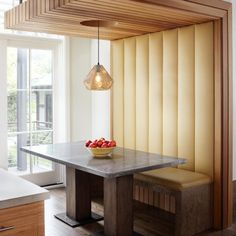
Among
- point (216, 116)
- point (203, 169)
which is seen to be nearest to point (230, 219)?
point (203, 169)

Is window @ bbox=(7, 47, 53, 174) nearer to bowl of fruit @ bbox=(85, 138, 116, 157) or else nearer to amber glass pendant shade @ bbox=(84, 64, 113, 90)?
amber glass pendant shade @ bbox=(84, 64, 113, 90)

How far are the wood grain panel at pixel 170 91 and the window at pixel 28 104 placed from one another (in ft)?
5.96

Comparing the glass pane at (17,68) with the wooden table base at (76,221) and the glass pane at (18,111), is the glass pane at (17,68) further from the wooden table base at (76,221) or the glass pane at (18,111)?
the wooden table base at (76,221)

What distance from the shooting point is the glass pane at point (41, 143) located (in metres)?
4.95

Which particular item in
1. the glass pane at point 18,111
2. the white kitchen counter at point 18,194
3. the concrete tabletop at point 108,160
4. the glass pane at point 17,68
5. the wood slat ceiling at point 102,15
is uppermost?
the wood slat ceiling at point 102,15

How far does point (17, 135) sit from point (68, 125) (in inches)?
28.3

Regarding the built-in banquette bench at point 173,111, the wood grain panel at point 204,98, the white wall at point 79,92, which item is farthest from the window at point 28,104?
the wood grain panel at point 204,98

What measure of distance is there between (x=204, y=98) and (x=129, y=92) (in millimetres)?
1212

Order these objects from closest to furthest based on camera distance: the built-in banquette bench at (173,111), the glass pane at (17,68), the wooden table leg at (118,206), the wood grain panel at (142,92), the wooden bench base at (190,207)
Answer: the wooden table leg at (118,206), the wooden bench base at (190,207), the built-in banquette bench at (173,111), the wood grain panel at (142,92), the glass pane at (17,68)

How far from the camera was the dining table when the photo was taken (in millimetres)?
3016

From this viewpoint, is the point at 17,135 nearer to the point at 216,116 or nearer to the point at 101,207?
the point at 101,207

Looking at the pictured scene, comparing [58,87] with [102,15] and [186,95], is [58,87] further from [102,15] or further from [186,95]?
[186,95]

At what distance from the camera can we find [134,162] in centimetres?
321

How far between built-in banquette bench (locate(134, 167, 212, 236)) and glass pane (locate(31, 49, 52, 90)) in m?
2.06
